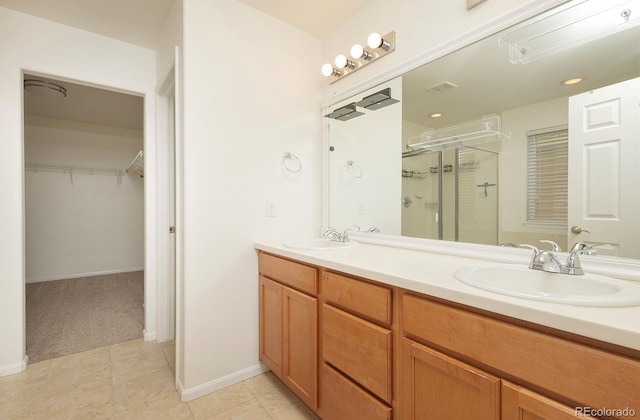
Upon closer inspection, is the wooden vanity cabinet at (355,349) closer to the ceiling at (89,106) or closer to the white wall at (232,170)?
the white wall at (232,170)

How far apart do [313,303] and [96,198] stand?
16.1 ft

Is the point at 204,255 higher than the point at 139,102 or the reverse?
the reverse

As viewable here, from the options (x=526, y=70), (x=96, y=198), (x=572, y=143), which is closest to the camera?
(x=572, y=143)

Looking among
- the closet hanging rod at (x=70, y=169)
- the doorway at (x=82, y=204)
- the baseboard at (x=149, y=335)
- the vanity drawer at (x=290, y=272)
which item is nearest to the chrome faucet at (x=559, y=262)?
the vanity drawer at (x=290, y=272)

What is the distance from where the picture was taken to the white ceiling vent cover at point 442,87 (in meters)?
1.55

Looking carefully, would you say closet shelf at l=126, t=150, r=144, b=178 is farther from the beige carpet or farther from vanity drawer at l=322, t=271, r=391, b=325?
vanity drawer at l=322, t=271, r=391, b=325

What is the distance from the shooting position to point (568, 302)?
704 mm

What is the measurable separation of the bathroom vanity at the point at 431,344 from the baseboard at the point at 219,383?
0.91ft

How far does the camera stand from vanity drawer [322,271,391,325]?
108 centimetres

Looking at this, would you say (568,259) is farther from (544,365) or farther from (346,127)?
(346,127)

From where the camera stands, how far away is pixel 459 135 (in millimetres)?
1530

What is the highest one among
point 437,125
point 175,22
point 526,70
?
point 175,22

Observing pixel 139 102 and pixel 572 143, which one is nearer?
pixel 572 143

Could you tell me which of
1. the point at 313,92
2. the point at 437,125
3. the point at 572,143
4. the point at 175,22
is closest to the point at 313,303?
the point at 437,125
